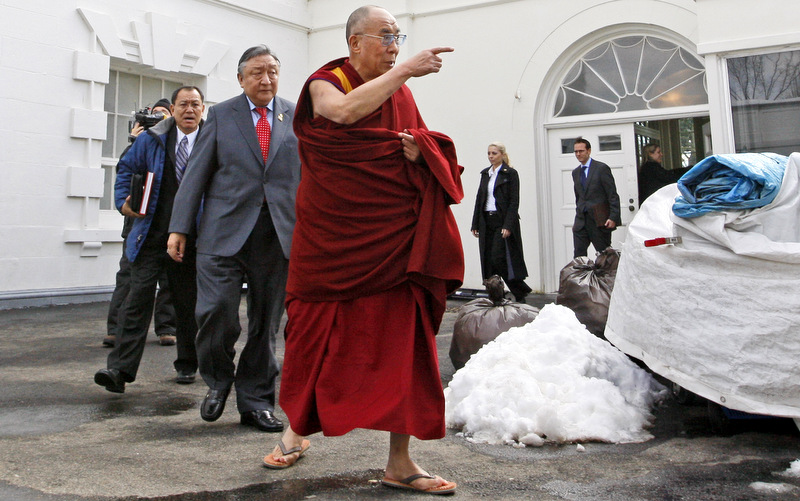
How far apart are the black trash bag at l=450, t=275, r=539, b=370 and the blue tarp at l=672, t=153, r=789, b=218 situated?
147 centimetres

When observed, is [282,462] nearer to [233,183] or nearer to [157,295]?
[233,183]

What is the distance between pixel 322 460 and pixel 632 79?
7649 millimetres

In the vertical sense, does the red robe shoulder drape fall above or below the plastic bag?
above

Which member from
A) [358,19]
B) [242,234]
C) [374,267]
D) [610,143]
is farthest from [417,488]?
[610,143]

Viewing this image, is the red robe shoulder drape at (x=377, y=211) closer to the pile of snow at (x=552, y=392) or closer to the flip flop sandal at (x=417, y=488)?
the flip flop sandal at (x=417, y=488)

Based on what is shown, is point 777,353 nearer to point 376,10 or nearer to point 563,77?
point 376,10

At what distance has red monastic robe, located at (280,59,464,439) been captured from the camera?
2539 mm

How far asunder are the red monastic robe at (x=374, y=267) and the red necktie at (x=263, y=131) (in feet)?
3.15

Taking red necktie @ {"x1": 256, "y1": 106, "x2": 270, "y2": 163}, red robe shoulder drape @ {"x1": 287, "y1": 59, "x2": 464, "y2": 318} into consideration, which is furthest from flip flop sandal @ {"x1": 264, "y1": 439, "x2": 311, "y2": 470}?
red necktie @ {"x1": 256, "y1": 106, "x2": 270, "y2": 163}

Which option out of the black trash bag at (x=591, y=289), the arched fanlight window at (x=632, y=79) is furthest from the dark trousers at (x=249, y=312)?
the arched fanlight window at (x=632, y=79)

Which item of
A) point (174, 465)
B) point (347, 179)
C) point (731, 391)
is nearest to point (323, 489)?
point (174, 465)

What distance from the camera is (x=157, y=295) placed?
6031 millimetres

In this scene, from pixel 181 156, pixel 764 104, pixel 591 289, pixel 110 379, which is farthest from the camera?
pixel 764 104

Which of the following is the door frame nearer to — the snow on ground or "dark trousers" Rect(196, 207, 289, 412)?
"dark trousers" Rect(196, 207, 289, 412)
